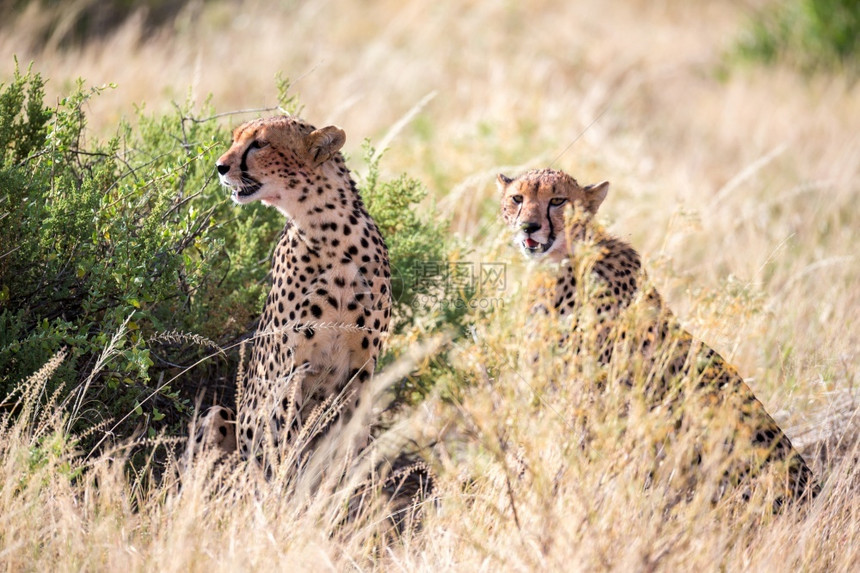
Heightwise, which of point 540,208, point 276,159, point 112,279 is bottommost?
point 112,279

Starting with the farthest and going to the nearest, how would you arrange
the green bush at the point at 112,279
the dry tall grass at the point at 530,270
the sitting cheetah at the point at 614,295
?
the green bush at the point at 112,279 < the sitting cheetah at the point at 614,295 < the dry tall grass at the point at 530,270

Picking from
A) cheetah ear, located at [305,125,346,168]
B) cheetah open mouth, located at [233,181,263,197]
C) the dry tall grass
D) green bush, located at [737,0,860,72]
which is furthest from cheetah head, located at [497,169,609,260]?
green bush, located at [737,0,860,72]

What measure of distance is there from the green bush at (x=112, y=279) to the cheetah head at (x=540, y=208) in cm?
104

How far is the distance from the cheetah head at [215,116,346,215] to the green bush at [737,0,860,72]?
8030mm

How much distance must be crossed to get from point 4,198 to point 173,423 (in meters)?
1.03

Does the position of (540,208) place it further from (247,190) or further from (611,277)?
(247,190)

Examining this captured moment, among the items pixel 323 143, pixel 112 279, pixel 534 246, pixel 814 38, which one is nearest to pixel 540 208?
pixel 534 246

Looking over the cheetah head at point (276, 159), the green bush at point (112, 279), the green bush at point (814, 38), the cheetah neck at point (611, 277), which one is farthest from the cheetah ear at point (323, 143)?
the green bush at point (814, 38)

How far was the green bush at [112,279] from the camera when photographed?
3424 mm

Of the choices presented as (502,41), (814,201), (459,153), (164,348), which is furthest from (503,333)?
(502,41)

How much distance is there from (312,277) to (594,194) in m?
1.11

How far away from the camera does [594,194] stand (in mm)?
3885

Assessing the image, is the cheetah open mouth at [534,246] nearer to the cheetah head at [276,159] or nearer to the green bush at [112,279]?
the cheetah head at [276,159]

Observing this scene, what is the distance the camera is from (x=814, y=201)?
23.5 ft
